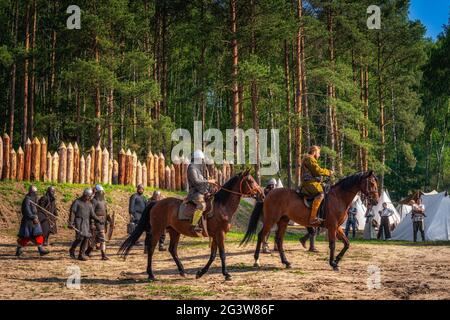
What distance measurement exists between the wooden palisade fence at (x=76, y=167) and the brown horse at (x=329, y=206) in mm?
11022

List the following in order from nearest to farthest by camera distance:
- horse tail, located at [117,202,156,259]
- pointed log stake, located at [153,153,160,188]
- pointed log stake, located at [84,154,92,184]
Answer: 1. horse tail, located at [117,202,156,259]
2. pointed log stake, located at [84,154,92,184]
3. pointed log stake, located at [153,153,160,188]

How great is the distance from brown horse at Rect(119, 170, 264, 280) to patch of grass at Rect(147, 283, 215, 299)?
1.18 metres

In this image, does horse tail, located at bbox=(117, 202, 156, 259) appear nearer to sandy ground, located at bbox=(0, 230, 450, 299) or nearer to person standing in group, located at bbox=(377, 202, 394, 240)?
sandy ground, located at bbox=(0, 230, 450, 299)

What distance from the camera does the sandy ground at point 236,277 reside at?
10.2 m

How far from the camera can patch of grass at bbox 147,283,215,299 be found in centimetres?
989

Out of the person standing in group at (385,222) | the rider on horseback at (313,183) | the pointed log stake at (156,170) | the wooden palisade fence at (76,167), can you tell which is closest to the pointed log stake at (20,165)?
the wooden palisade fence at (76,167)

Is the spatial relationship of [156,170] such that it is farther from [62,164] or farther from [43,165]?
[43,165]

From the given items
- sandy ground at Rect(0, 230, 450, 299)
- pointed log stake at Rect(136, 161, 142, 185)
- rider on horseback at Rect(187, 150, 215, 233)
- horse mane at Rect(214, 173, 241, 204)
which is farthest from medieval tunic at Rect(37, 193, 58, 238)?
pointed log stake at Rect(136, 161, 142, 185)

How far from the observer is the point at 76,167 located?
25016 mm

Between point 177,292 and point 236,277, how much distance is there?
2.27 metres

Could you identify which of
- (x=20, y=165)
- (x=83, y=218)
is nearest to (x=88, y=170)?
(x=20, y=165)

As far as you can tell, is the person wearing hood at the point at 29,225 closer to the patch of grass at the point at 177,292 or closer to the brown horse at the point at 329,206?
the brown horse at the point at 329,206

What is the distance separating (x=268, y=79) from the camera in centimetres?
2562
